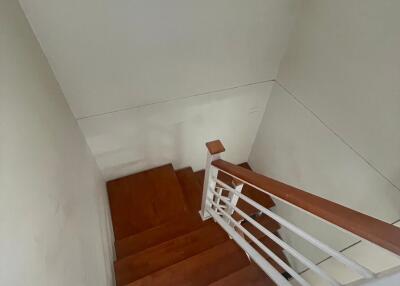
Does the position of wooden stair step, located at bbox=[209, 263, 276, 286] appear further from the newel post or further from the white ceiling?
the white ceiling

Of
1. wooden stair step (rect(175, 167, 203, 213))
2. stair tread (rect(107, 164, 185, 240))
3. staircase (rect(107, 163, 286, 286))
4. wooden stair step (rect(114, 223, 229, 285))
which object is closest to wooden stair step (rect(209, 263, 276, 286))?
staircase (rect(107, 163, 286, 286))

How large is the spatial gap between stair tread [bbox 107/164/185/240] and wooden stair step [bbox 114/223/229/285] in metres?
0.37

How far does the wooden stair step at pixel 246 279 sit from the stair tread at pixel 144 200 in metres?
0.88

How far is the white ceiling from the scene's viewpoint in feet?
4.48

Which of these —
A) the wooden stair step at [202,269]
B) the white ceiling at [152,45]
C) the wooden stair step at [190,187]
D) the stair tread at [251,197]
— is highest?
the white ceiling at [152,45]

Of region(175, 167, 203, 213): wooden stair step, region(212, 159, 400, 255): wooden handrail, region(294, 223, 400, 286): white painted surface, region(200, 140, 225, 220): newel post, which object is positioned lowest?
region(294, 223, 400, 286): white painted surface

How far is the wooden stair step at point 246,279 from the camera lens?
4.88ft

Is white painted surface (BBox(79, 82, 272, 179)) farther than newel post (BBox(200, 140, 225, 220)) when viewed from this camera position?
Yes

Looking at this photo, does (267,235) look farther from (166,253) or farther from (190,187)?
(190,187)

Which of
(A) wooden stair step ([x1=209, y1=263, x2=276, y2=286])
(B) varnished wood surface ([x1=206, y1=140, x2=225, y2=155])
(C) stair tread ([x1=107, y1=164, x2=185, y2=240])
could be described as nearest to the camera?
(B) varnished wood surface ([x1=206, y1=140, x2=225, y2=155])

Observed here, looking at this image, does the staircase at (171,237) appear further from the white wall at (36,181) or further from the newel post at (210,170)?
the white wall at (36,181)

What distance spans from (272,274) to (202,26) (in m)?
1.57

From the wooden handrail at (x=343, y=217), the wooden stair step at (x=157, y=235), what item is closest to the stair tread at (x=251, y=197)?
the wooden stair step at (x=157, y=235)

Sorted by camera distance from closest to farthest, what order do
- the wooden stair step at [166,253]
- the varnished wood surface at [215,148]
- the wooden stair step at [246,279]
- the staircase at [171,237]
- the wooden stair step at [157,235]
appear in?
1. the varnished wood surface at [215,148]
2. the wooden stair step at [246,279]
3. the staircase at [171,237]
4. the wooden stair step at [166,253]
5. the wooden stair step at [157,235]
